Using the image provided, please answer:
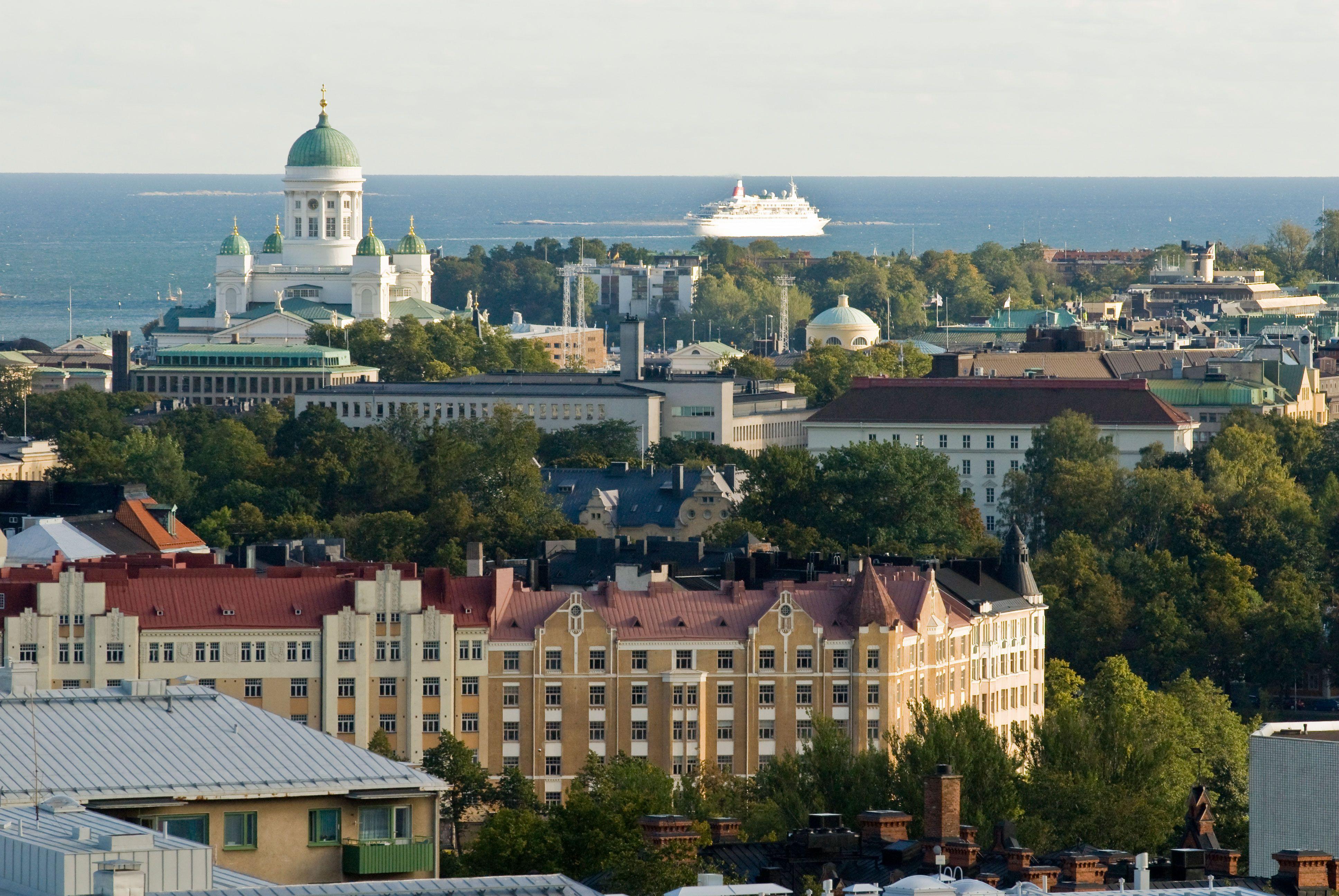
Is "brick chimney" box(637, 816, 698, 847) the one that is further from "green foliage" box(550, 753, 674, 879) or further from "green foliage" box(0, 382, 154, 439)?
"green foliage" box(0, 382, 154, 439)

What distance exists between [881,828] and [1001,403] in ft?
304

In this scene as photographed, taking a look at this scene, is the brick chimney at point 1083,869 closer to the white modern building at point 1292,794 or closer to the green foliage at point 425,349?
the white modern building at point 1292,794

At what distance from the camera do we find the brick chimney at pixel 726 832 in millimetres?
46562

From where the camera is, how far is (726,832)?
4706 cm

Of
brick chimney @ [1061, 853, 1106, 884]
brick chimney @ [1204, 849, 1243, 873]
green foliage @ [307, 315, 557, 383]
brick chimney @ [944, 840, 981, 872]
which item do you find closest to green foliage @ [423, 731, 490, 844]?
brick chimney @ [944, 840, 981, 872]

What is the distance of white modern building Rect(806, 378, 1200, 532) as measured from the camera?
135000 millimetres

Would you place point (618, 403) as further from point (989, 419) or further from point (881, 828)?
point (881, 828)

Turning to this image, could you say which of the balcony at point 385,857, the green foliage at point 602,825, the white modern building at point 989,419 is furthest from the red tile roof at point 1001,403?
the balcony at point 385,857

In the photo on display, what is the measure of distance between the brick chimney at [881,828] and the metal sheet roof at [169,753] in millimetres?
7537

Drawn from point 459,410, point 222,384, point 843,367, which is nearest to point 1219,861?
point 459,410

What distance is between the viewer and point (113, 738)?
37.6 metres

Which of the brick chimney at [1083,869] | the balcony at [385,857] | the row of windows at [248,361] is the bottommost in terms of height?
the row of windows at [248,361]

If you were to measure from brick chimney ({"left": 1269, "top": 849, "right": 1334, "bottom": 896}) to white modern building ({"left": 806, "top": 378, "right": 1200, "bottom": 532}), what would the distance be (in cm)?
9165

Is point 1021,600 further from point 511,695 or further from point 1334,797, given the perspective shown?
point 1334,797
